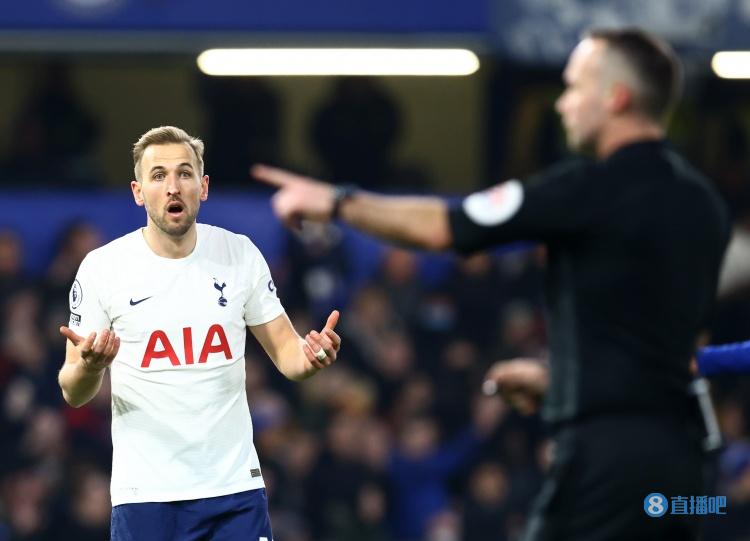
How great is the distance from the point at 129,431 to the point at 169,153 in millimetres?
1007

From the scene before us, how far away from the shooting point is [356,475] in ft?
38.0

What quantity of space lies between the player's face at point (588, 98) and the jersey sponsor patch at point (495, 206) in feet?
0.84

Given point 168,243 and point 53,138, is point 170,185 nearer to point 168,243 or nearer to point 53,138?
point 168,243

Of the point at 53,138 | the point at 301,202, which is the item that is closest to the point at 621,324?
the point at 301,202

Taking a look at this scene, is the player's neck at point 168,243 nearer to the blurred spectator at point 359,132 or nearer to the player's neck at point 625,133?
the player's neck at point 625,133

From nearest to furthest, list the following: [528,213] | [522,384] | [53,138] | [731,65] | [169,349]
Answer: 1. [528,213]
2. [522,384]
3. [169,349]
4. [731,65]
5. [53,138]

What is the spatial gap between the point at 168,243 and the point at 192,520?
101 cm

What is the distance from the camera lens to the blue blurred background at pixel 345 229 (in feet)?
38.0

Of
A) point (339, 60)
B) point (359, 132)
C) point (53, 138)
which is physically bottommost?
point (359, 132)

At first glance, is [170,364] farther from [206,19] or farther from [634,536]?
[206,19]

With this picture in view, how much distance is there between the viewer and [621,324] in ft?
13.9

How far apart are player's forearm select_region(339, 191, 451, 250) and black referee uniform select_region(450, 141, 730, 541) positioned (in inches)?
1.8

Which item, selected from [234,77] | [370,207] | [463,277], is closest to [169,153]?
[370,207]

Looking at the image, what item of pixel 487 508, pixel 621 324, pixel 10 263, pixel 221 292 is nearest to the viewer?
pixel 621 324
